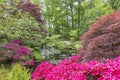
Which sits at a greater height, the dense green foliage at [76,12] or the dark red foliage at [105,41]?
the dark red foliage at [105,41]

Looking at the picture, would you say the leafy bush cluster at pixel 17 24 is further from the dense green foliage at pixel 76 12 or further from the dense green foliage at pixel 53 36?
the dense green foliage at pixel 76 12

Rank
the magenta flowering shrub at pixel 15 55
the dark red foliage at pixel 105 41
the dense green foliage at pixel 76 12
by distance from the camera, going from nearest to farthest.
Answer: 1. the dark red foliage at pixel 105 41
2. the magenta flowering shrub at pixel 15 55
3. the dense green foliage at pixel 76 12

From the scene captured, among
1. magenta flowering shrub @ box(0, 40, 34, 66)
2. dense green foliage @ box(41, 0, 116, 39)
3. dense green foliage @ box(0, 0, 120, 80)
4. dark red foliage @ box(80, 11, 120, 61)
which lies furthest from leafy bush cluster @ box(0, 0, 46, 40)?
dark red foliage @ box(80, 11, 120, 61)

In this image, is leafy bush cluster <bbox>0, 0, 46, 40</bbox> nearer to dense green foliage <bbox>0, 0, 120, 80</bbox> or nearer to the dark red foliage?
dense green foliage <bbox>0, 0, 120, 80</bbox>

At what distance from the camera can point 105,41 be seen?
564 cm

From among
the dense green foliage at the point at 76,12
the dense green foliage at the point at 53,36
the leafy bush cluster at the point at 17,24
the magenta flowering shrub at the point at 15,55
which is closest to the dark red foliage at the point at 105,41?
the dense green foliage at the point at 53,36

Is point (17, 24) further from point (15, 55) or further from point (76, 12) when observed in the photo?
point (76, 12)

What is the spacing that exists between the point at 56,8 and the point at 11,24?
5.95 meters

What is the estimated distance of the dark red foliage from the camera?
5586 millimetres

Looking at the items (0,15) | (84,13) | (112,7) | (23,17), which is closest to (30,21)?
(23,17)

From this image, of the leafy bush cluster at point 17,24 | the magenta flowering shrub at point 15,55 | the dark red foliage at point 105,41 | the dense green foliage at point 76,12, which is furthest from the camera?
the dense green foliage at point 76,12

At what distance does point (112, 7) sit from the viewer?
1534 centimetres

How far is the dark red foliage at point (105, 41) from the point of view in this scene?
18.3 feet

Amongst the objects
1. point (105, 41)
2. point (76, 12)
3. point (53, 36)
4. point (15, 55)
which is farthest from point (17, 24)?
point (105, 41)
